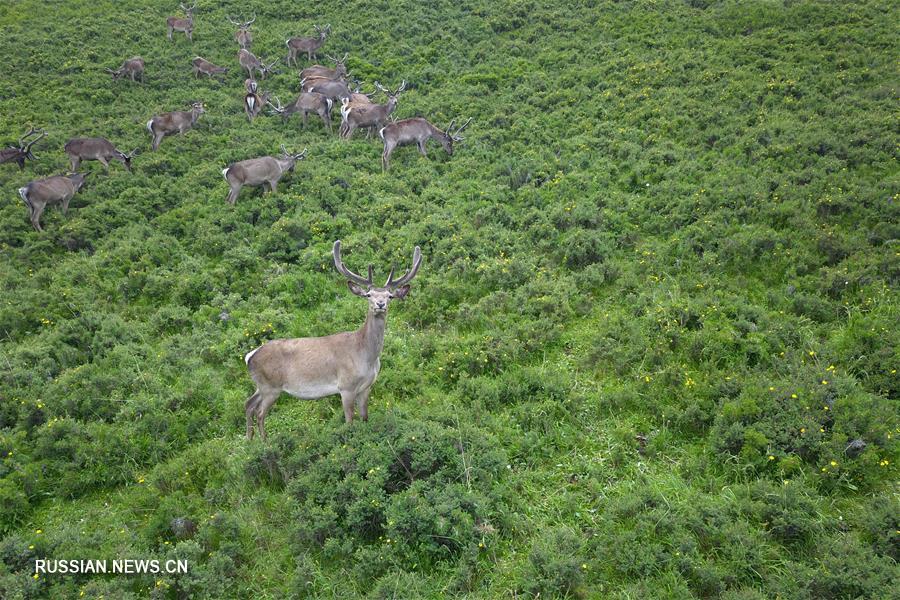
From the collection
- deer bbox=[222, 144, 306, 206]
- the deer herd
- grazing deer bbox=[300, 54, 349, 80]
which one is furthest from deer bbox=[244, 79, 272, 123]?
deer bbox=[222, 144, 306, 206]

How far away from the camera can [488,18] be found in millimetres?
28234

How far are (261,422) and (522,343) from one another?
4.73m

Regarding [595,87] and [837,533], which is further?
[595,87]

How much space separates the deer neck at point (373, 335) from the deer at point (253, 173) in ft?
30.6

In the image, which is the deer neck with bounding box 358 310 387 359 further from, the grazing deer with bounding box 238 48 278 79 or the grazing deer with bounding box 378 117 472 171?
the grazing deer with bounding box 238 48 278 79

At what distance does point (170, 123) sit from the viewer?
63.7 ft

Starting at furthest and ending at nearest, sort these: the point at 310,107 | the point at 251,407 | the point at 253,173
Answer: the point at 310,107, the point at 253,173, the point at 251,407

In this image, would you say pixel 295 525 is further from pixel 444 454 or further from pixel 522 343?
pixel 522 343

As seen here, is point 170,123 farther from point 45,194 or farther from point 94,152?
point 45,194

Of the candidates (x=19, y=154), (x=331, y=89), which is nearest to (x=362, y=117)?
(x=331, y=89)

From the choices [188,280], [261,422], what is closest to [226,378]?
[261,422]

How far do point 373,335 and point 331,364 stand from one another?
2.78 feet

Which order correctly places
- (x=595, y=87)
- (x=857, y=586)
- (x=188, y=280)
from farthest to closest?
(x=595, y=87) < (x=188, y=280) < (x=857, y=586)

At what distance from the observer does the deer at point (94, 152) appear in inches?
687
